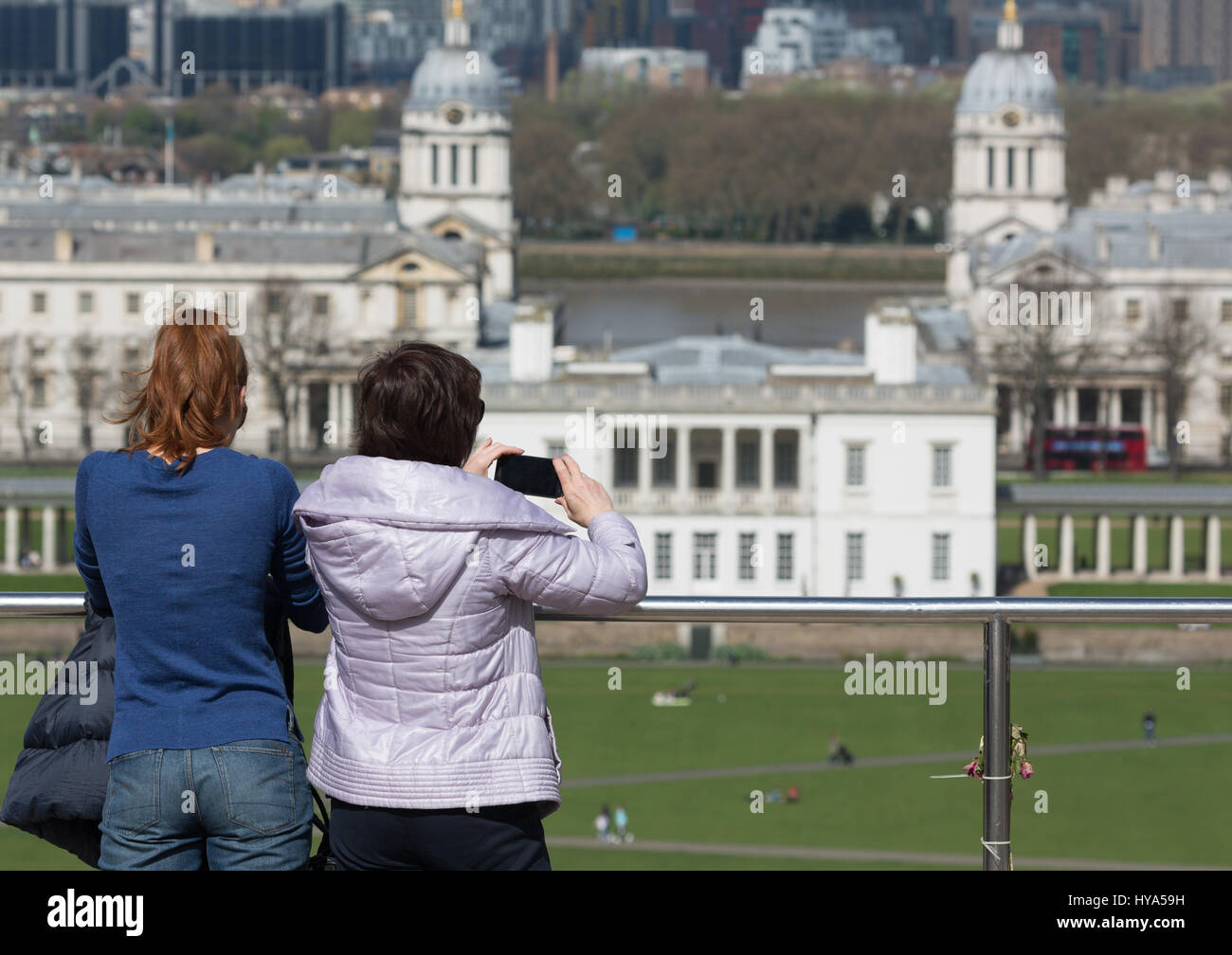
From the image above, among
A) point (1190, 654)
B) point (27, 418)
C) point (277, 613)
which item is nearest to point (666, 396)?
point (1190, 654)

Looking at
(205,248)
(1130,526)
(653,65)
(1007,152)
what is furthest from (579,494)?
(653,65)

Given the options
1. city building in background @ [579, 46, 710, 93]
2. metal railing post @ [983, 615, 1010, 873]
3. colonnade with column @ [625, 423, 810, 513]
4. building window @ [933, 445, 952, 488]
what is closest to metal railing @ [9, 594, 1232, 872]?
metal railing post @ [983, 615, 1010, 873]

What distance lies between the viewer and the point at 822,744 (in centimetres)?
2406

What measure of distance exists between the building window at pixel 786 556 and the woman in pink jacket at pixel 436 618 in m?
31.3

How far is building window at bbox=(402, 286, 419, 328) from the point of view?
53562 millimetres

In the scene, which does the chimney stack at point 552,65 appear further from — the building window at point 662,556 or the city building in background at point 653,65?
the building window at point 662,556

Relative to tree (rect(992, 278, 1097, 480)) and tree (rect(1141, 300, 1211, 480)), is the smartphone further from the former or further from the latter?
tree (rect(1141, 300, 1211, 480))

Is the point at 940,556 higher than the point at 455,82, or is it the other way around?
the point at 455,82

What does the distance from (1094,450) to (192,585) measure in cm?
4188

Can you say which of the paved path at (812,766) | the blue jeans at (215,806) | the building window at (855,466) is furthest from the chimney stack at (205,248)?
the blue jeans at (215,806)

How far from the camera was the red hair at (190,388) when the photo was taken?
379 centimetres

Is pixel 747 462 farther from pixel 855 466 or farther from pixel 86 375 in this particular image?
pixel 86 375

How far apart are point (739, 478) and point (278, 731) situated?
31809 mm

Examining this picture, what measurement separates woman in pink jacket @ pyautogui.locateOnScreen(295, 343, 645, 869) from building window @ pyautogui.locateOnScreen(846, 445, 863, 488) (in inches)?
1221
